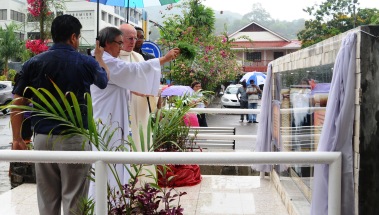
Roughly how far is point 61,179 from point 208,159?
3.85 ft

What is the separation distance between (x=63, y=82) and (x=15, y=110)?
0.39 metres

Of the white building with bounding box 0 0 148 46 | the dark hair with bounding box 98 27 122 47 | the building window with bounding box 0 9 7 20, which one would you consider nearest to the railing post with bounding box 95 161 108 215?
the dark hair with bounding box 98 27 122 47

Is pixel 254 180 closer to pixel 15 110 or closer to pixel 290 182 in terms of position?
pixel 290 182

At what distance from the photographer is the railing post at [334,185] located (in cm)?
266

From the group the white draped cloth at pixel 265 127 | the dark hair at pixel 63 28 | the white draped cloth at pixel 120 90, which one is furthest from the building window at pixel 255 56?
the dark hair at pixel 63 28

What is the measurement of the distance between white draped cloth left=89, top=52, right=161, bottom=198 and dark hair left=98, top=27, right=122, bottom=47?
14 cm

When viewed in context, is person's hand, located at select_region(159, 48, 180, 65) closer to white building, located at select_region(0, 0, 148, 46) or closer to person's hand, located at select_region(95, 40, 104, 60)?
person's hand, located at select_region(95, 40, 104, 60)

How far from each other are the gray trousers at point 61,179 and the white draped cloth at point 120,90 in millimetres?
881

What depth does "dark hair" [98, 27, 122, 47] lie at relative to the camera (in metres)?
4.21

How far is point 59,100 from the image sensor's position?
324cm

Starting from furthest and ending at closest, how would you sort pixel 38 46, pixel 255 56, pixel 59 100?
pixel 255 56, pixel 38 46, pixel 59 100

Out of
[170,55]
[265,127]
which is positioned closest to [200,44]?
[265,127]

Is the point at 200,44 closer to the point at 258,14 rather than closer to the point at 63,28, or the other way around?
the point at 63,28

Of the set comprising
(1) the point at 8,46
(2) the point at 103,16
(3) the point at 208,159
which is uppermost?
(2) the point at 103,16
